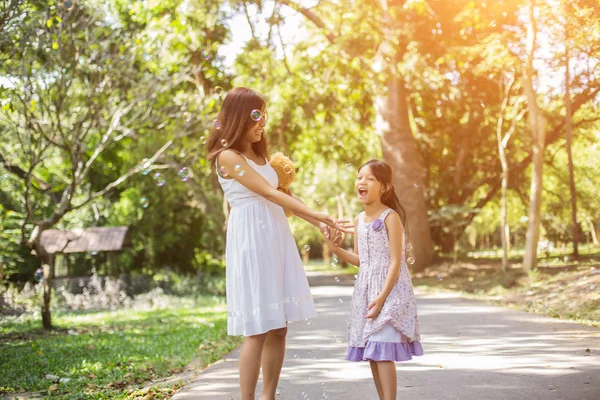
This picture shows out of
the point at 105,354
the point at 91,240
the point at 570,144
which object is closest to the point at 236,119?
the point at 105,354

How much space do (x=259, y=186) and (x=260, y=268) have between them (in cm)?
53

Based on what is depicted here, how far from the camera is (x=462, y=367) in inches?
243

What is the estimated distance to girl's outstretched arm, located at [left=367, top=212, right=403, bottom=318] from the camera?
447cm

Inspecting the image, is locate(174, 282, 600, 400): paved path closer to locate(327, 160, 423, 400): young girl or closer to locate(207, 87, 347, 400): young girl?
locate(327, 160, 423, 400): young girl

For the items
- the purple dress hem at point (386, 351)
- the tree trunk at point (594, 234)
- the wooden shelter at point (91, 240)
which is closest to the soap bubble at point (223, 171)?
the purple dress hem at point (386, 351)

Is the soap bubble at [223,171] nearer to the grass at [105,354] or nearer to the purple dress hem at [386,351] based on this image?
the purple dress hem at [386,351]

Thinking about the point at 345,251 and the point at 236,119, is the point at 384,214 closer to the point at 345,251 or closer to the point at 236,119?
the point at 345,251

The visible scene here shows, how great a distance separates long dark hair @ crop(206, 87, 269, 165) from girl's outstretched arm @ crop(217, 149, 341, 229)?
0.32ft

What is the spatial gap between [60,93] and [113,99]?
397 cm

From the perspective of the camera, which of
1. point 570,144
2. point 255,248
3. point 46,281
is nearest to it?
point 255,248

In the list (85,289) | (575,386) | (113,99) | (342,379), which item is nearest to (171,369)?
(342,379)

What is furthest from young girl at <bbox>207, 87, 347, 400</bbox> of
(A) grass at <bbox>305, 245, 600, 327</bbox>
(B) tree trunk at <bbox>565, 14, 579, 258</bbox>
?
(B) tree trunk at <bbox>565, 14, 579, 258</bbox>

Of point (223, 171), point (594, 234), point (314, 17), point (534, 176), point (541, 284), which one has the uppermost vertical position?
point (314, 17)

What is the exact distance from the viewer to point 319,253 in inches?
3172
